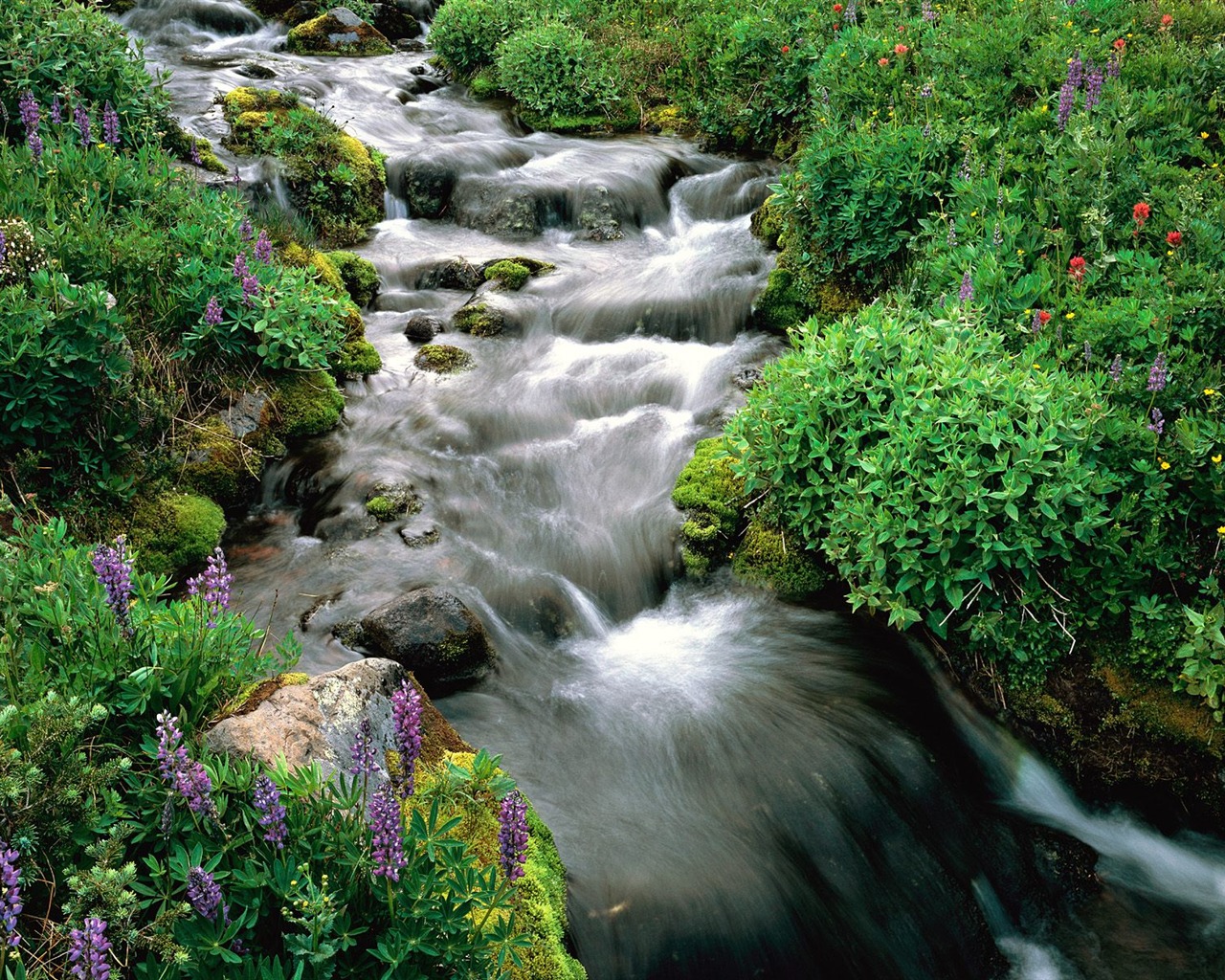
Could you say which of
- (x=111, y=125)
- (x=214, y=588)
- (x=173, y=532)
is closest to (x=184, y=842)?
(x=214, y=588)

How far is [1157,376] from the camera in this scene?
196 inches

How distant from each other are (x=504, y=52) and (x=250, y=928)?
14.0m

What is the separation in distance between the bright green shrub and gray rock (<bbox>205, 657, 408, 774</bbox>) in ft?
37.4

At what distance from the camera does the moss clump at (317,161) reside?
10.4 m

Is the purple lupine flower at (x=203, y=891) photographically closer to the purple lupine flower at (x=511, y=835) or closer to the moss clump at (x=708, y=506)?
the purple lupine flower at (x=511, y=835)

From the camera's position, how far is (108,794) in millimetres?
2752

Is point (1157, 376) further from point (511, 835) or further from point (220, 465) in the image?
point (220, 465)

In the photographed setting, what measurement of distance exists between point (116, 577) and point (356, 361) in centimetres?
524

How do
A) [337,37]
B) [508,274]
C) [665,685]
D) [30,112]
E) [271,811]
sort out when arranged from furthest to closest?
[337,37], [508,274], [30,112], [665,685], [271,811]

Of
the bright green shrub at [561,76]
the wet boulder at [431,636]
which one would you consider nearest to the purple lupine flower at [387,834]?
the wet boulder at [431,636]

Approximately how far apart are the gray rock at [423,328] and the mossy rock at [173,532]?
10.4 ft

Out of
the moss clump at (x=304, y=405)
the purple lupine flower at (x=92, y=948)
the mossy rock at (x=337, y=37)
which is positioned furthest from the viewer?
the mossy rock at (x=337, y=37)

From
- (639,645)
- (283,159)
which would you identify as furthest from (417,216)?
(639,645)

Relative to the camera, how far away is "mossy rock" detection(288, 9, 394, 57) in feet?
52.2
